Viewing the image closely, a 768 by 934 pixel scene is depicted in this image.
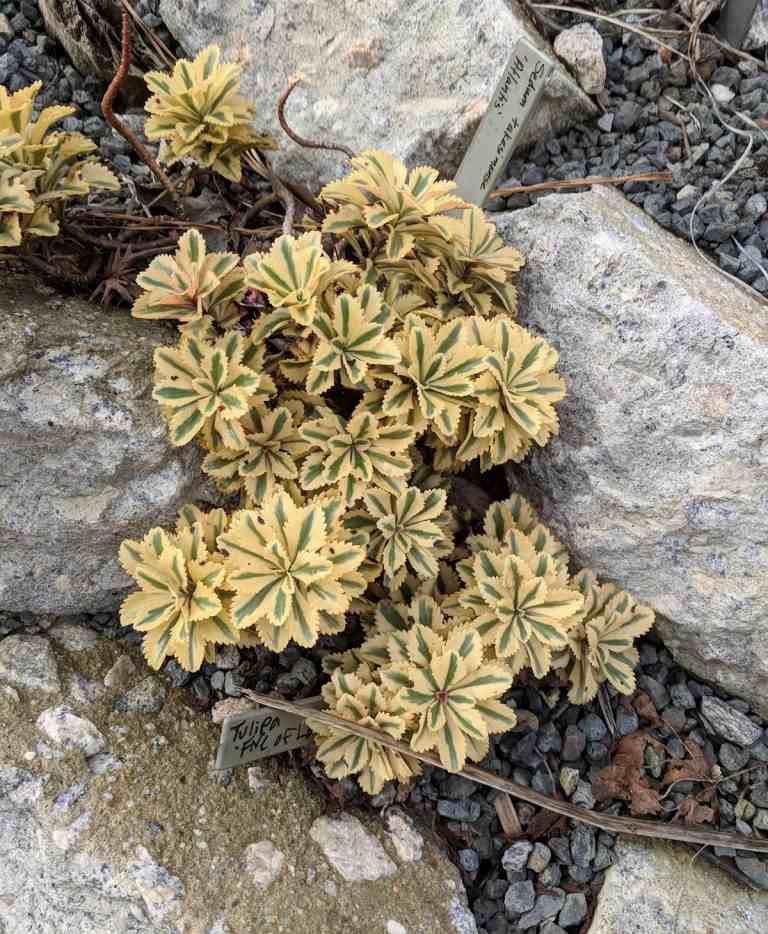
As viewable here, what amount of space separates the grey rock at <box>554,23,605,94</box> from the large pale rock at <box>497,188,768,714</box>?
1.93 feet

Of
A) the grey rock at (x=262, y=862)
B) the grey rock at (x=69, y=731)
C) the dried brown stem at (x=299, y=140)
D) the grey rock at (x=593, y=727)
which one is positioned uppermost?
the dried brown stem at (x=299, y=140)

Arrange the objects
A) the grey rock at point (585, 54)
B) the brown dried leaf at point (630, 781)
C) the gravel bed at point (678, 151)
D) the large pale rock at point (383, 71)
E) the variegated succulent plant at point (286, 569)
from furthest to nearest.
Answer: the grey rock at point (585, 54), the large pale rock at point (383, 71), the gravel bed at point (678, 151), the brown dried leaf at point (630, 781), the variegated succulent plant at point (286, 569)

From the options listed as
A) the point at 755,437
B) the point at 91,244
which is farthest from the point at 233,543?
the point at 755,437

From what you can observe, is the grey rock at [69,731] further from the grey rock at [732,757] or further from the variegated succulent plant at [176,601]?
the grey rock at [732,757]

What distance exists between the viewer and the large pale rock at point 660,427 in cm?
228

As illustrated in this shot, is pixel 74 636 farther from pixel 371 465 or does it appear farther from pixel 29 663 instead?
pixel 371 465

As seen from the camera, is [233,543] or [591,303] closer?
[233,543]

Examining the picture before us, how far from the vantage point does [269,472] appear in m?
2.21

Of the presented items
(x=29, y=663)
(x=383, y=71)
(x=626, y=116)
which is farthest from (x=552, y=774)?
(x=383, y=71)

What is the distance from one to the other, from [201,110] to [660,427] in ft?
4.52

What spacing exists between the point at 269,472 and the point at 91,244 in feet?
2.81

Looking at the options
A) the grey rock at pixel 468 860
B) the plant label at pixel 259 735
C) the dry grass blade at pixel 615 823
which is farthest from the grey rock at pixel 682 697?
the plant label at pixel 259 735

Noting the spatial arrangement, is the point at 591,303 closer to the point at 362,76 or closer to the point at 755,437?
the point at 755,437

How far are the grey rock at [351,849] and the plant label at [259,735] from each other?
195 mm
